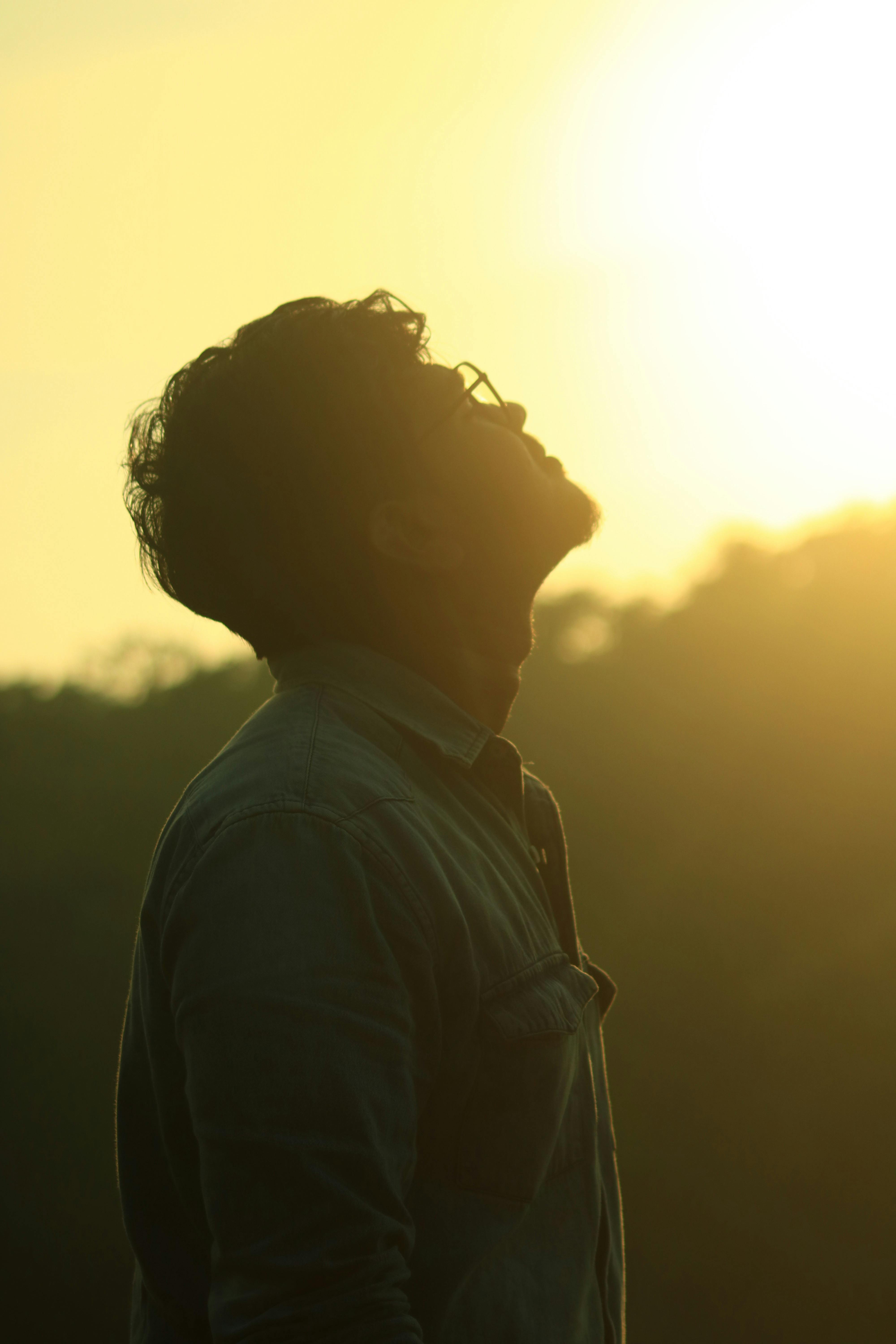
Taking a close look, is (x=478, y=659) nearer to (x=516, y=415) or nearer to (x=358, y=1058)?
(x=516, y=415)

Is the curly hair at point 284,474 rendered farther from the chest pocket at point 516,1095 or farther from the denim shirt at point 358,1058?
the chest pocket at point 516,1095

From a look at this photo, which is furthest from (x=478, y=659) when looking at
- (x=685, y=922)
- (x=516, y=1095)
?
(x=685, y=922)

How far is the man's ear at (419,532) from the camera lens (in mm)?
1962

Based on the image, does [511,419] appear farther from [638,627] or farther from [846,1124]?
[638,627]

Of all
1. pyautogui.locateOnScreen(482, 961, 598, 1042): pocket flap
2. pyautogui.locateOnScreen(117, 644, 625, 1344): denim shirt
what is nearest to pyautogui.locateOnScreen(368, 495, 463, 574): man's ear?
pyautogui.locateOnScreen(117, 644, 625, 1344): denim shirt

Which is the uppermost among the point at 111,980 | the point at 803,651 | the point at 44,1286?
the point at 803,651

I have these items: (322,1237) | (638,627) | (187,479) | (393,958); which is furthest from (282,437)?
(638,627)

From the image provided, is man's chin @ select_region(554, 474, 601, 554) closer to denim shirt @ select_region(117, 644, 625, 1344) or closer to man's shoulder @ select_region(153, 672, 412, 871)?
denim shirt @ select_region(117, 644, 625, 1344)

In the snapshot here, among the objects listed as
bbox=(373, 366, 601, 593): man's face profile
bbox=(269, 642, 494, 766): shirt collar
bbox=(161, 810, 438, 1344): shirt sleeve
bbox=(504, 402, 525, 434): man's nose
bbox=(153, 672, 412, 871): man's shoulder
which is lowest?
bbox=(161, 810, 438, 1344): shirt sleeve

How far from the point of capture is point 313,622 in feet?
6.24

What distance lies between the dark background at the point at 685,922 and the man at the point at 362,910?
19.7 metres

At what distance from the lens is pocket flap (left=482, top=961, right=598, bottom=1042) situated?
4.54 ft

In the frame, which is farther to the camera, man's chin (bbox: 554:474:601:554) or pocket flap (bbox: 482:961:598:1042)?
man's chin (bbox: 554:474:601:554)

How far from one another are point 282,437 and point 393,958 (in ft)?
3.33
